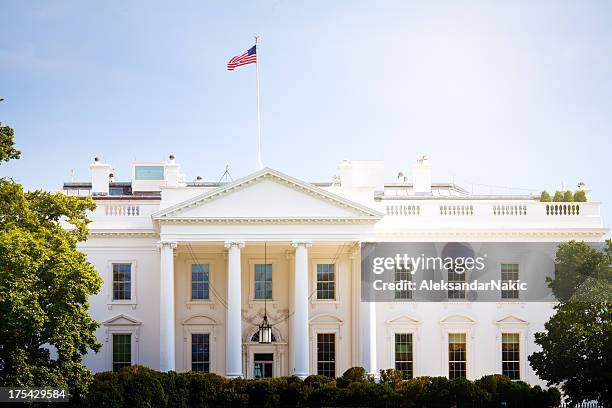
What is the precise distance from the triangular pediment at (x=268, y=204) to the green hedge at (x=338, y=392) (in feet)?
26.7

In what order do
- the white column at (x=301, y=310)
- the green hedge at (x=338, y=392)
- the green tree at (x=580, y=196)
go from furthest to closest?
1. the green tree at (x=580, y=196)
2. the white column at (x=301, y=310)
3. the green hedge at (x=338, y=392)

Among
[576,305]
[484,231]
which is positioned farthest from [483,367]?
[576,305]

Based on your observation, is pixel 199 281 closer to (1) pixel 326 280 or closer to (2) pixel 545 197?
(1) pixel 326 280

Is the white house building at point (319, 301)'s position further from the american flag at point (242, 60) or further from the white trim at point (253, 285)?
the american flag at point (242, 60)

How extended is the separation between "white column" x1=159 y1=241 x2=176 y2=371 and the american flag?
30.5 ft

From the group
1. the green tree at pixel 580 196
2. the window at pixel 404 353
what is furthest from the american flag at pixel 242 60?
the green tree at pixel 580 196

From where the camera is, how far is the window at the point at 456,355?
5678cm

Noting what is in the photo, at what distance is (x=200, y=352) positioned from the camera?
189 ft

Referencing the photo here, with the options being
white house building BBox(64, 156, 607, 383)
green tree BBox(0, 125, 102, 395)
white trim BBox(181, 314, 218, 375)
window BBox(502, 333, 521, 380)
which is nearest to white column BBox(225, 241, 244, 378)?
white house building BBox(64, 156, 607, 383)

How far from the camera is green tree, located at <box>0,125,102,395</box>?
1585 inches

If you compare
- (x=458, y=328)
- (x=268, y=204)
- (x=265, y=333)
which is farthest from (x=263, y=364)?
(x=458, y=328)

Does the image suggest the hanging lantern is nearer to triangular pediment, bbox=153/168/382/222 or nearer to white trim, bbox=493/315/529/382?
triangular pediment, bbox=153/168/382/222

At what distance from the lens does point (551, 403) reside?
47.8 m

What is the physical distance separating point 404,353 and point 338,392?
9.24 metres
